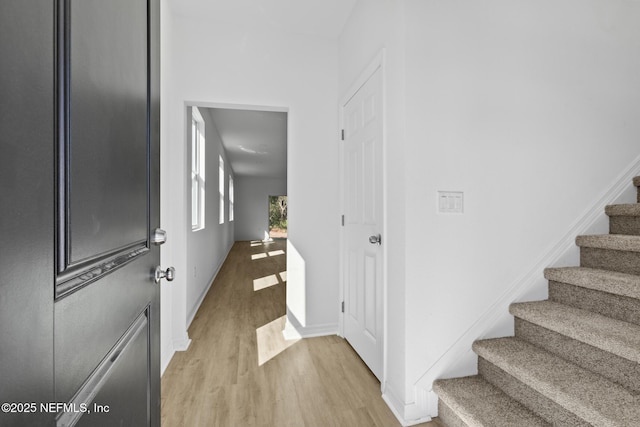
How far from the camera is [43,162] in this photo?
41cm

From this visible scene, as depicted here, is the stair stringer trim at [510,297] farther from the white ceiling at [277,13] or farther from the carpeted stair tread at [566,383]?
the white ceiling at [277,13]

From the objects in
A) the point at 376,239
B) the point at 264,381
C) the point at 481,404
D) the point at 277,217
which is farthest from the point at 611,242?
the point at 277,217

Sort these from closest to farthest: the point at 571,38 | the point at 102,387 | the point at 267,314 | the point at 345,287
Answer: the point at 102,387 → the point at 571,38 → the point at 345,287 → the point at 267,314

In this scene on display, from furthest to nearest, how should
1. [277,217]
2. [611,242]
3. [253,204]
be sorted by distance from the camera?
[277,217] → [253,204] → [611,242]

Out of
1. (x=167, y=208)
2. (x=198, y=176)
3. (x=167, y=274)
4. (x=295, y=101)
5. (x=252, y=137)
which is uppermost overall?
(x=252, y=137)

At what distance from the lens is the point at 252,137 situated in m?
6.46

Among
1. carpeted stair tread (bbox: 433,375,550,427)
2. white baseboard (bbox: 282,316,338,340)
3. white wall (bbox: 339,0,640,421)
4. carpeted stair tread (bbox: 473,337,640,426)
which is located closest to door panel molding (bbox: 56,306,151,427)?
white wall (bbox: 339,0,640,421)

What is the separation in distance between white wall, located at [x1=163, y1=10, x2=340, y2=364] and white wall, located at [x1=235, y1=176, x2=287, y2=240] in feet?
30.9

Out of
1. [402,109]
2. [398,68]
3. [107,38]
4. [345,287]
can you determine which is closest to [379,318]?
[345,287]

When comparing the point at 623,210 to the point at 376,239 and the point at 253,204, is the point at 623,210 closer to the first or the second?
the point at 376,239

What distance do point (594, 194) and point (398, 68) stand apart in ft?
4.84

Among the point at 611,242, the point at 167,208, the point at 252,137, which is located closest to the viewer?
the point at 611,242

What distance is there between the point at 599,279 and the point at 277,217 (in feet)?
39.1

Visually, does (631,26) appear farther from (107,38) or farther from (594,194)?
(107,38)
